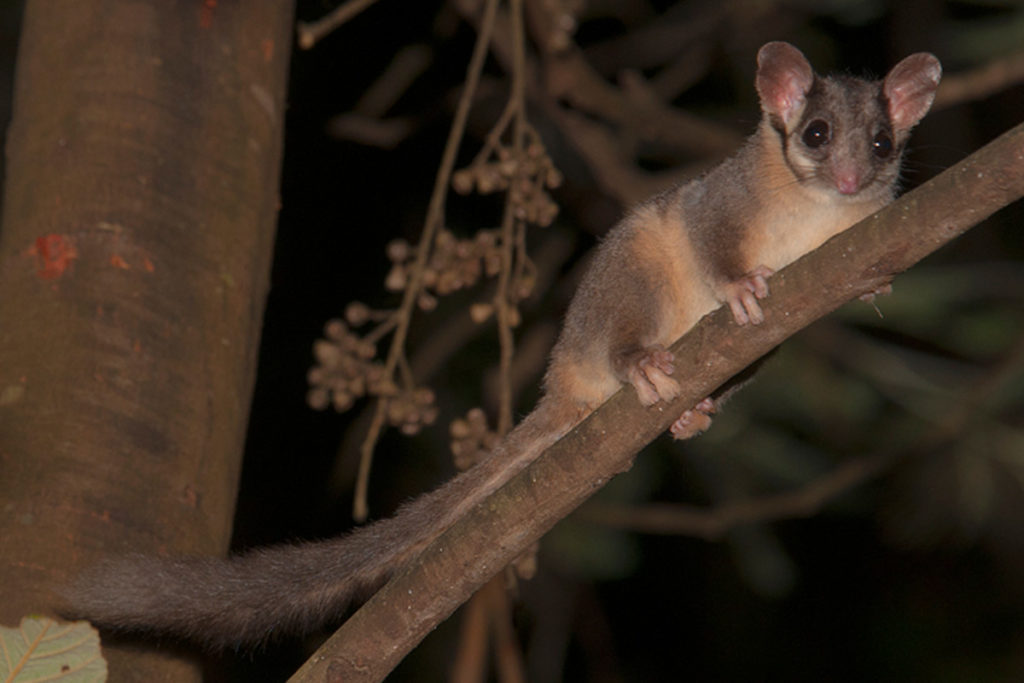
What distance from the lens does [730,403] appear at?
187 inches

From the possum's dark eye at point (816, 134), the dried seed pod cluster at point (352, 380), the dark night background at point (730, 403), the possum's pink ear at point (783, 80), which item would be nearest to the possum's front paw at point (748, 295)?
the possum's dark eye at point (816, 134)

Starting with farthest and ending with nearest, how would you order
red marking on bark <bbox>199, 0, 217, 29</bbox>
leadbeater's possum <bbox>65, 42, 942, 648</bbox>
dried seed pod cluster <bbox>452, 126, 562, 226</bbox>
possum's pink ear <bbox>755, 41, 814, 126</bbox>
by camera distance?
possum's pink ear <bbox>755, 41, 814, 126</bbox>, dried seed pod cluster <bbox>452, 126, 562, 226</bbox>, red marking on bark <bbox>199, 0, 217, 29</bbox>, leadbeater's possum <bbox>65, 42, 942, 648</bbox>

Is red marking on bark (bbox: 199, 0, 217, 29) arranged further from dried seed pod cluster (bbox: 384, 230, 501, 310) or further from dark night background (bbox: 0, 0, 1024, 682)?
dark night background (bbox: 0, 0, 1024, 682)

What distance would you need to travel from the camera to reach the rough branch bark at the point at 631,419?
6.24 ft

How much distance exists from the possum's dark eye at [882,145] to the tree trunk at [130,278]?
5.43ft

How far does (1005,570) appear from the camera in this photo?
7418 mm

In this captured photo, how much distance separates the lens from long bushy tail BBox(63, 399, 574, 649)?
7.12 feet

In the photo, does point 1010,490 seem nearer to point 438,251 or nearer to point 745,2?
point 745,2

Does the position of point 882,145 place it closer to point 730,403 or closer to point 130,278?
point 730,403

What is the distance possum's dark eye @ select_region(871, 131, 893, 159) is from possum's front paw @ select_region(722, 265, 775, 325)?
0.48 meters

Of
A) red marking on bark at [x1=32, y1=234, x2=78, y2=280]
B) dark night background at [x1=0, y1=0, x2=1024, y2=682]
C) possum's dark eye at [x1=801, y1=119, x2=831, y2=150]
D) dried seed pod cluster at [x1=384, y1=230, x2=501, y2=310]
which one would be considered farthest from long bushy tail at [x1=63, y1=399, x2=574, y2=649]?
dark night background at [x1=0, y1=0, x2=1024, y2=682]

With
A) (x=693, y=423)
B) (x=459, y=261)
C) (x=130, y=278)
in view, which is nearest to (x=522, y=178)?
(x=459, y=261)

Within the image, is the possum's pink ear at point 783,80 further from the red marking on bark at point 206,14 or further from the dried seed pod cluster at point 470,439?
the red marking on bark at point 206,14

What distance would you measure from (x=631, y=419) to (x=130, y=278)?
1.17 m
